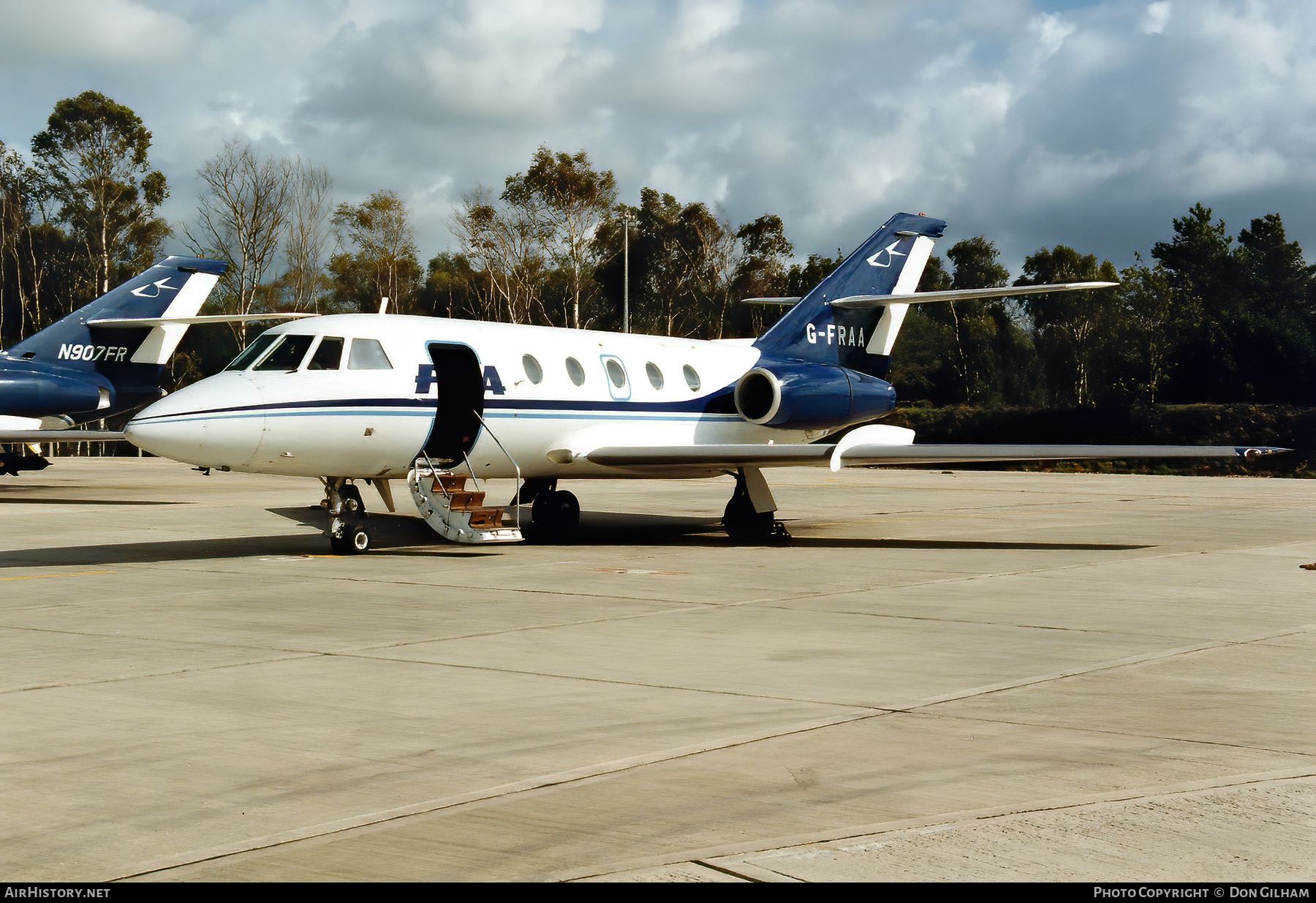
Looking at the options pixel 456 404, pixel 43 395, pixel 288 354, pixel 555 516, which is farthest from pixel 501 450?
pixel 43 395

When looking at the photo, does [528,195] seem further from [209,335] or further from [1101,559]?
[1101,559]

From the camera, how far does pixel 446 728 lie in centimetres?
646

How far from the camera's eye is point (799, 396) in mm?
19469

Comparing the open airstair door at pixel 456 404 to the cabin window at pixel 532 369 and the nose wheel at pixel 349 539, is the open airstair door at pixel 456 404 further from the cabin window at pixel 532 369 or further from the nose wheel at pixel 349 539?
the nose wheel at pixel 349 539

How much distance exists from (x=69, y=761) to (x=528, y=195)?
5409 centimetres

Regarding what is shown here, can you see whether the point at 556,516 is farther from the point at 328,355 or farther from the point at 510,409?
the point at 328,355

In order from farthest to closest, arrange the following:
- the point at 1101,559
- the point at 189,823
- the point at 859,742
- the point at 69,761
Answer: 1. the point at 1101,559
2. the point at 859,742
3. the point at 69,761
4. the point at 189,823

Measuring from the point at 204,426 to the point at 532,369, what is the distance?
4.57 meters

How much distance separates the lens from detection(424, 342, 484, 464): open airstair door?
640 inches

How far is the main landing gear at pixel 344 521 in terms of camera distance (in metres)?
15.5

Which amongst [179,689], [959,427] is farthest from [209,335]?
[179,689]

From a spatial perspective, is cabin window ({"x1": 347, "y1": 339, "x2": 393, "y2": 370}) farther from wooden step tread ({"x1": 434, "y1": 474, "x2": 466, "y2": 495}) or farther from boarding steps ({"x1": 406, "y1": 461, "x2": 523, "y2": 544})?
wooden step tread ({"x1": 434, "y1": 474, "x2": 466, "y2": 495})

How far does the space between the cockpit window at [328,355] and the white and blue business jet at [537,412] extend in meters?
0.02

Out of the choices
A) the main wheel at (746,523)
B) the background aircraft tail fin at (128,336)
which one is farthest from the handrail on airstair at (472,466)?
the background aircraft tail fin at (128,336)
